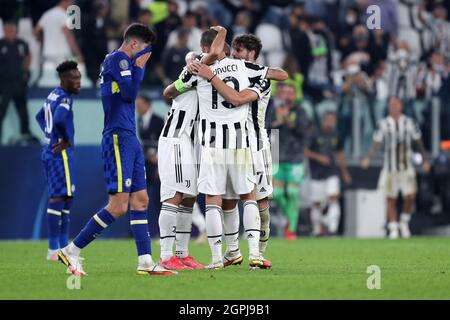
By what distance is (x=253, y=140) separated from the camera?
11359 mm

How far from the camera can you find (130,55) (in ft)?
33.7

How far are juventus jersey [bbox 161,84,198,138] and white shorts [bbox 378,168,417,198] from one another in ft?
34.2

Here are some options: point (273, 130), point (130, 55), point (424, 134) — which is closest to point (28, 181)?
point (273, 130)

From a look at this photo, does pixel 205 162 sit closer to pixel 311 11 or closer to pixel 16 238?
pixel 16 238

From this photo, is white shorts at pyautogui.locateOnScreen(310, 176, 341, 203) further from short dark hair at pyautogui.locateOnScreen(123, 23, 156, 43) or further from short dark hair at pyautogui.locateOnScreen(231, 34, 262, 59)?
short dark hair at pyautogui.locateOnScreen(123, 23, 156, 43)

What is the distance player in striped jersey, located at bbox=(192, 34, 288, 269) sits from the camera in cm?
1094

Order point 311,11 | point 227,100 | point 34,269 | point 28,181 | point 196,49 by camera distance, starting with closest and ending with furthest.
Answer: point 227,100, point 34,269, point 28,181, point 196,49, point 311,11

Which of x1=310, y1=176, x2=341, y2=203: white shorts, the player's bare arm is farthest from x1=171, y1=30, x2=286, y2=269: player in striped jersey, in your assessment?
x1=310, y1=176, x2=341, y2=203: white shorts

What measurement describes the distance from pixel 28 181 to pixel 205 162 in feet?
28.6

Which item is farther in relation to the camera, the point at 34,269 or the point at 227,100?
the point at 34,269

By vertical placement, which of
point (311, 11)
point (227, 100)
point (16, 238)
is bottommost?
point (16, 238)

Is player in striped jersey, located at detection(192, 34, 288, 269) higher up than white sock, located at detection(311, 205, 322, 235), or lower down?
higher up

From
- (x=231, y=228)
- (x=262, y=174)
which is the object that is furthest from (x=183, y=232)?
(x=262, y=174)

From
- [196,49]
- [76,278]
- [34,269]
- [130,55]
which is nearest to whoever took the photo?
[76,278]
